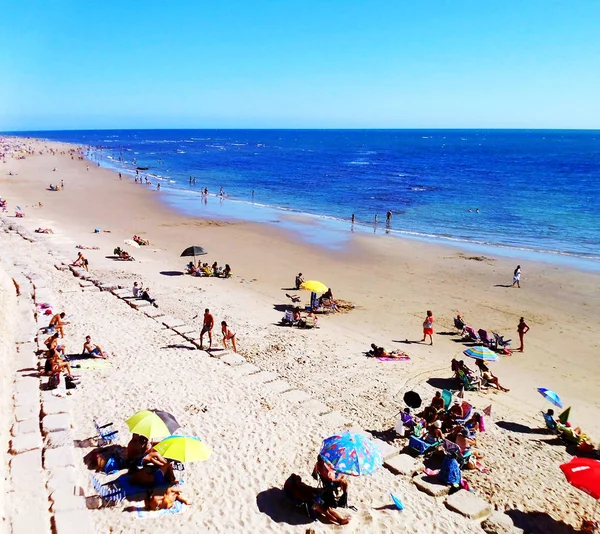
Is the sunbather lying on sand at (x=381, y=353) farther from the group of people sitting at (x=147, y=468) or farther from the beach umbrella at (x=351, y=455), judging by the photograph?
the group of people sitting at (x=147, y=468)

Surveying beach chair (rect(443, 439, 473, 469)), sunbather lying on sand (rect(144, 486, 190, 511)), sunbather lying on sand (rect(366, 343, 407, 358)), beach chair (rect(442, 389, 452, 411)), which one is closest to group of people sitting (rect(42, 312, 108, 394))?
sunbather lying on sand (rect(144, 486, 190, 511))

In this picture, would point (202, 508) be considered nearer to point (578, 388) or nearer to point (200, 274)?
point (578, 388)

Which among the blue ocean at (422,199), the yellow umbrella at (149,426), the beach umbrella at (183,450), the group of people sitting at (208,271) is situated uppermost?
the blue ocean at (422,199)

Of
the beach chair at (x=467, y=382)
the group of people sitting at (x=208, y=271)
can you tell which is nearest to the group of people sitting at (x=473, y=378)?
the beach chair at (x=467, y=382)

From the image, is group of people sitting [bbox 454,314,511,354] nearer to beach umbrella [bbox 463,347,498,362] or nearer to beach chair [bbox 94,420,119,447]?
beach umbrella [bbox 463,347,498,362]

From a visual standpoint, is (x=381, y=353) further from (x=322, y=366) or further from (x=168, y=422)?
(x=168, y=422)

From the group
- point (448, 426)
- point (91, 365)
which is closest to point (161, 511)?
point (91, 365)

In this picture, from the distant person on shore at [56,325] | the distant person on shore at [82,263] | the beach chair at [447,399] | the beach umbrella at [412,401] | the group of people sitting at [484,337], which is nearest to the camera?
the beach umbrella at [412,401]
